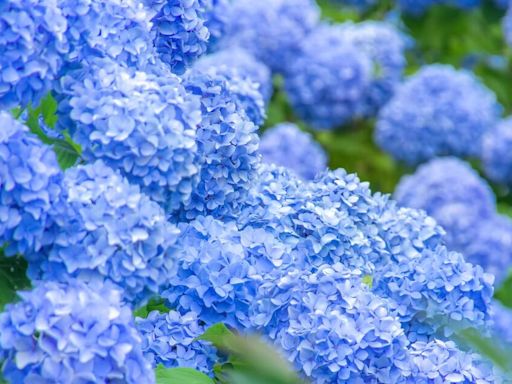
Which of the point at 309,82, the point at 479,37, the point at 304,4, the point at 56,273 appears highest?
the point at 479,37

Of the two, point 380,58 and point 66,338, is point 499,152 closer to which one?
point 380,58

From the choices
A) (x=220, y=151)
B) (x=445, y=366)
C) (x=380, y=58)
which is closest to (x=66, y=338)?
(x=220, y=151)

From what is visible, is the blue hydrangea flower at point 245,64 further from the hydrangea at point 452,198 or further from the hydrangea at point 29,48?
the hydrangea at point 29,48

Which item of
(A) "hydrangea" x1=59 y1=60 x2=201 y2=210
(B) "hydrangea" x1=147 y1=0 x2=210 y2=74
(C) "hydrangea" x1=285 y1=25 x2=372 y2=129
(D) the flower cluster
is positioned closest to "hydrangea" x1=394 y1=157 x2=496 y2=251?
(D) the flower cluster

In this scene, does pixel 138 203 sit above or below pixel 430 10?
below

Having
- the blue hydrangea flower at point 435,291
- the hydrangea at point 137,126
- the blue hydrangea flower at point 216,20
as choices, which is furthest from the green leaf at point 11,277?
the blue hydrangea flower at point 216,20

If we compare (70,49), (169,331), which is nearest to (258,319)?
(169,331)

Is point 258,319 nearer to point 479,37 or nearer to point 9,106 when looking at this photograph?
point 9,106

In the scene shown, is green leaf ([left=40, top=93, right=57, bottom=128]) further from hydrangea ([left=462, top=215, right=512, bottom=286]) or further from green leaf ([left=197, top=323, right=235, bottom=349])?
hydrangea ([left=462, top=215, right=512, bottom=286])
